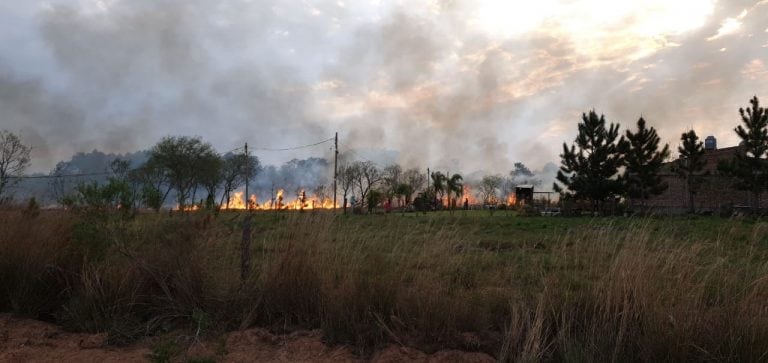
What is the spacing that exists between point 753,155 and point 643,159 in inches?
243

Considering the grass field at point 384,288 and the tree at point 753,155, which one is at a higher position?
the tree at point 753,155

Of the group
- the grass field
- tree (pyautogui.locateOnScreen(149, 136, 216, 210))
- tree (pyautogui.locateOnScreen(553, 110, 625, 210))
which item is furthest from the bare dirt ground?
tree (pyautogui.locateOnScreen(149, 136, 216, 210))

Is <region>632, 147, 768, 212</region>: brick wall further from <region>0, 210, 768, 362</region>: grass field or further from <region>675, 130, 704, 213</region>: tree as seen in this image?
<region>0, 210, 768, 362</region>: grass field

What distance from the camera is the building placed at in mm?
37719

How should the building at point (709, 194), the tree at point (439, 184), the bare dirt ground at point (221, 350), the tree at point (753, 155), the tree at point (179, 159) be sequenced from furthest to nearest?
1. the tree at point (439, 184)
2. the tree at point (179, 159)
3. the building at point (709, 194)
4. the tree at point (753, 155)
5. the bare dirt ground at point (221, 350)

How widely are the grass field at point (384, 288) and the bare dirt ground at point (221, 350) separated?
0.16 metres

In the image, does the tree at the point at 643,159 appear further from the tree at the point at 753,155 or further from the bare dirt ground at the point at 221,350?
the bare dirt ground at the point at 221,350

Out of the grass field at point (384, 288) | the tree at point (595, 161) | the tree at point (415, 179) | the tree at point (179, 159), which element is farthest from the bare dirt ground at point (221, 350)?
the tree at point (415, 179)

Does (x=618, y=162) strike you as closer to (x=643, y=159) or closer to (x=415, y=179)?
(x=643, y=159)

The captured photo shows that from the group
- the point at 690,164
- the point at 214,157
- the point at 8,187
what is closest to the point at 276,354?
the point at 8,187

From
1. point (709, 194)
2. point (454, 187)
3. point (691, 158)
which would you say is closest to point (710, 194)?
point (709, 194)

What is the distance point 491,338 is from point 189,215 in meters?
3.96

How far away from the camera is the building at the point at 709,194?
3772cm

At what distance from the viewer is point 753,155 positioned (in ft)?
104
